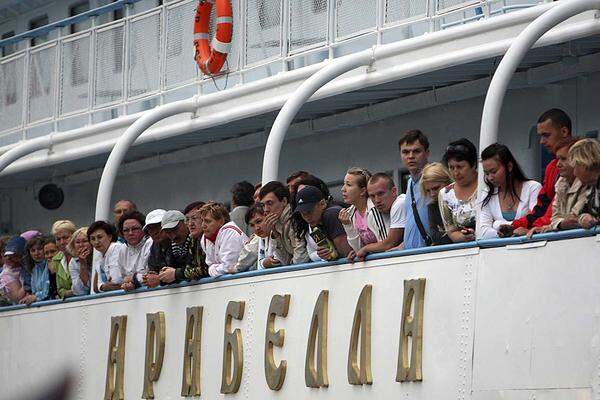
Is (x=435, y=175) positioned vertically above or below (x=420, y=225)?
above

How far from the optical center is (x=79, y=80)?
17438 mm

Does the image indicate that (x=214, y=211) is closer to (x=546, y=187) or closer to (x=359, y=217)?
(x=359, y=217)

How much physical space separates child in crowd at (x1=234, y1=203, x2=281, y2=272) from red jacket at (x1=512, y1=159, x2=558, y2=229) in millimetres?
2641

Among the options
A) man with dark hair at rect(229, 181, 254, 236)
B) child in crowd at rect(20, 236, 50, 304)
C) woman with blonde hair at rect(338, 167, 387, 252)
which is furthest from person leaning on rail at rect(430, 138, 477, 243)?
child in crowd at rect(20, 236, 50, 304)

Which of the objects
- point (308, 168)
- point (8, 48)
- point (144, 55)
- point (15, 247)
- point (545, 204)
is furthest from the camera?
point (8, 48)

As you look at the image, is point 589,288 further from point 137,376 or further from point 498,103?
point 137,376

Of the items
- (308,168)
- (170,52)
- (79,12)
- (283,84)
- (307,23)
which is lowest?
(308,168)

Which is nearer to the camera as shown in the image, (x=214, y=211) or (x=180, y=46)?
(x=214, y=211)

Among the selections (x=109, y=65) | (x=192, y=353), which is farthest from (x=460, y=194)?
(x=109, y=65)

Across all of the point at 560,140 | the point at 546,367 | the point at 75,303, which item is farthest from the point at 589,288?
the point at 75,303

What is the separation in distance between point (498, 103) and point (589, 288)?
5.50 ft

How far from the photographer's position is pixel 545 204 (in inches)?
376

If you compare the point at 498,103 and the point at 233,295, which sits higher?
the point at 498,103

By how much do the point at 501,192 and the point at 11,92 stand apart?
32.7ft
